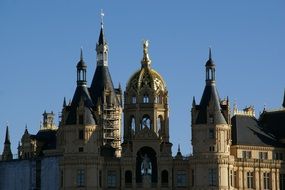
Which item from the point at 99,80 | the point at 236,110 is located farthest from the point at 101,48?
the point at 236,110

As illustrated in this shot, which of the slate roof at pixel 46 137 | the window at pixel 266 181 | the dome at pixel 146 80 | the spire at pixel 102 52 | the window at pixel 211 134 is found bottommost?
the window at pixel 266 181

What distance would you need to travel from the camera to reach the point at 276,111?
167 metres

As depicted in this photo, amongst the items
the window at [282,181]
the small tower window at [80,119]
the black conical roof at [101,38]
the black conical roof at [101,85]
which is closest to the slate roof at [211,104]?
the window at [282,181]

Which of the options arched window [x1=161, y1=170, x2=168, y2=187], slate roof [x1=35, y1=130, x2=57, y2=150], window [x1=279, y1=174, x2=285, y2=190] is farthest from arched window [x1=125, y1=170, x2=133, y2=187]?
slate roof [x1=35, y1=130, x2=57, y2=150]

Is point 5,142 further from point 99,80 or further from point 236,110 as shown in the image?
point 236,110

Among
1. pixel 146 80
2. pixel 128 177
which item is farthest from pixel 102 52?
pixel 128 177

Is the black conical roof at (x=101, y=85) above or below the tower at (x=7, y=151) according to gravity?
above

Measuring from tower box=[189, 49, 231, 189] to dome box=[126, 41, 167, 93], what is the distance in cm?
762

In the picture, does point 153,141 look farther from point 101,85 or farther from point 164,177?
point 101,85

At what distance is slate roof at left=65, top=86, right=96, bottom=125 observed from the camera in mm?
151500

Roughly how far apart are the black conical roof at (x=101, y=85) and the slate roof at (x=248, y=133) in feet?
60.2

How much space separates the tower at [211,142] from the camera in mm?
149250

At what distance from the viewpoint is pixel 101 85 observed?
16262 cm

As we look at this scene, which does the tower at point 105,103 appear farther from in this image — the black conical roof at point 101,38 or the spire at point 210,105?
the spire at point 210,105
